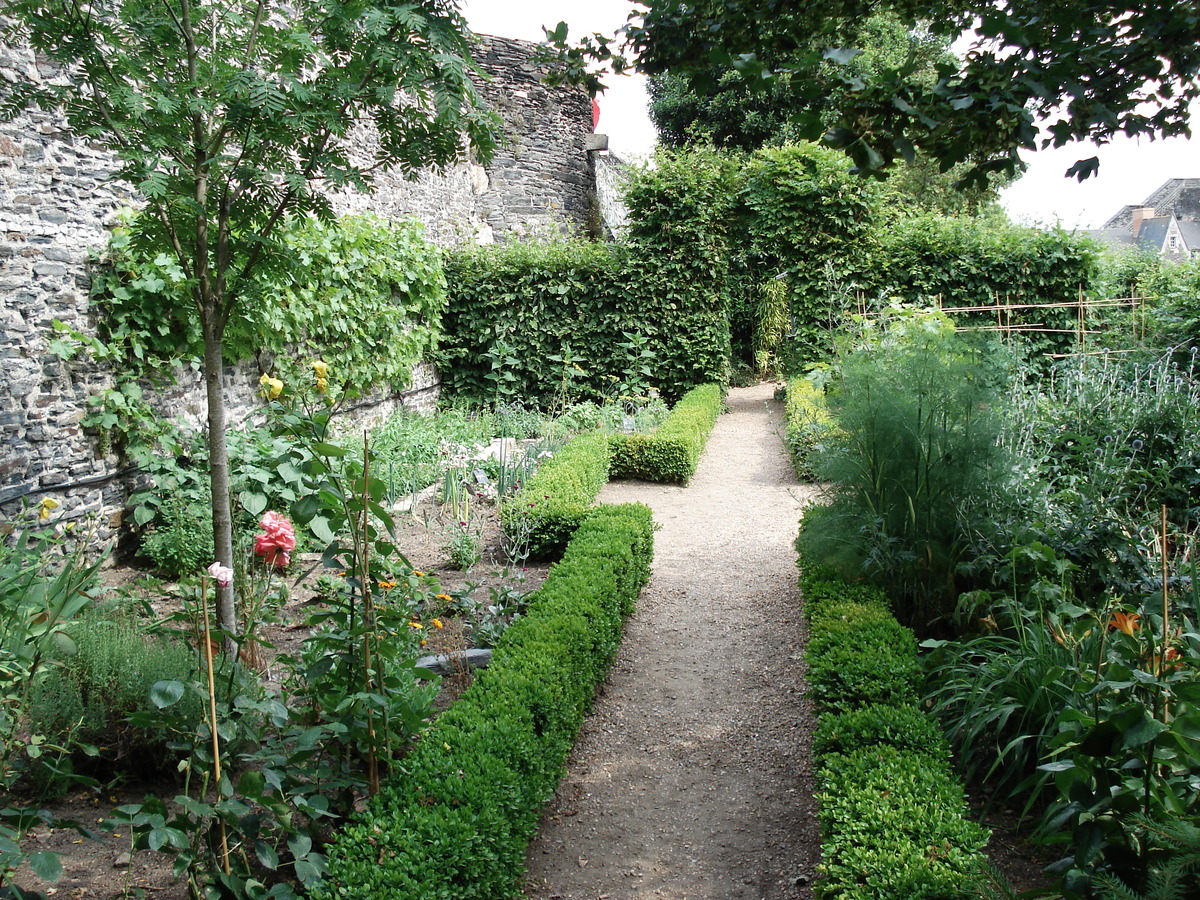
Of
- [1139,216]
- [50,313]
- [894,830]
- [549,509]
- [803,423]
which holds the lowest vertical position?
[894,830]

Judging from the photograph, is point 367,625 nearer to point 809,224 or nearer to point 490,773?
point 490,773

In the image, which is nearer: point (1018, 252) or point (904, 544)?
point (904, 544)

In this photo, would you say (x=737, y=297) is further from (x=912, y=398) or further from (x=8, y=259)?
(x=8, y=259)

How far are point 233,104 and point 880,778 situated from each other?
2823 mm

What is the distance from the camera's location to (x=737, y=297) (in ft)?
42.4

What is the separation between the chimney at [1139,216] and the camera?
33.4 metres

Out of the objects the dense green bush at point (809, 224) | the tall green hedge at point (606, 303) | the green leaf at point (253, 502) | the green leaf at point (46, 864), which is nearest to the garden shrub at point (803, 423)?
the dense green bush at point (809, 224)

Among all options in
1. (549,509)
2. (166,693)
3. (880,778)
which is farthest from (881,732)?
(549,509)

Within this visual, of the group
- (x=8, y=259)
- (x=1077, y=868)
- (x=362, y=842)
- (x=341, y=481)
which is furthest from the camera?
(x=8, y=259)

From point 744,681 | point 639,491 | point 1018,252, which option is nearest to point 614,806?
point 744,681

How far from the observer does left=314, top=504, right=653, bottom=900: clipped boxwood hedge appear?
205cm

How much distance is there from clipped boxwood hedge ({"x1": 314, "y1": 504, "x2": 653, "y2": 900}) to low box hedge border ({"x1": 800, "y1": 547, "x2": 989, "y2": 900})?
91 centimetres

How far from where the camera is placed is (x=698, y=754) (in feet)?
11.2

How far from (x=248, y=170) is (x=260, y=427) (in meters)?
3.92
